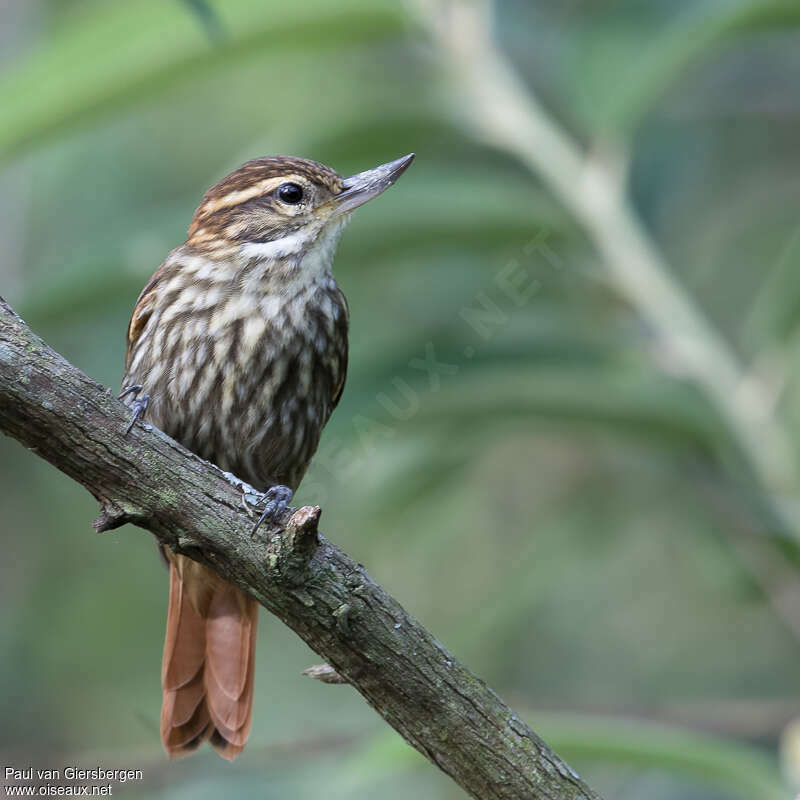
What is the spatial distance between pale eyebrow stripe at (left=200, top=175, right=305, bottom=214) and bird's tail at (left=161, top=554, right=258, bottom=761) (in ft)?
3.20

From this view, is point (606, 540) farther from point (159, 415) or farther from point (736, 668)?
point (159, 415)

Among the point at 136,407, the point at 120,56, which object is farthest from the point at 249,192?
the point at 136,407

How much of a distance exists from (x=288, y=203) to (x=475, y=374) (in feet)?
2.37

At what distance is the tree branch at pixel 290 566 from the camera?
7.32 feet

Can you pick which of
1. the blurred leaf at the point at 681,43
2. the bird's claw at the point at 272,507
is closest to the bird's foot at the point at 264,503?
the bird's claw at the point at 272,507

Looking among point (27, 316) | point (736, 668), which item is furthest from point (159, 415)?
point (736, 668)

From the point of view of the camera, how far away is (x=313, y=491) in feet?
14.8

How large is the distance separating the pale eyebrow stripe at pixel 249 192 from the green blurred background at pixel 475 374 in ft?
0.89

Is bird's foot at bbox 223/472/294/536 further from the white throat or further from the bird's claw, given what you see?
the white throat

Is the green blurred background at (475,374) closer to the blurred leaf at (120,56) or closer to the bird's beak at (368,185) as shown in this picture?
the blurred leaf at (120,56)

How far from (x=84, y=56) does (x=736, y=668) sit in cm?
401

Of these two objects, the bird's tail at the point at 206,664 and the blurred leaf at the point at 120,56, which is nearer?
the blurred leaf at the point at 120,56

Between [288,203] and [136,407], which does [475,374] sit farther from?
[136,407]

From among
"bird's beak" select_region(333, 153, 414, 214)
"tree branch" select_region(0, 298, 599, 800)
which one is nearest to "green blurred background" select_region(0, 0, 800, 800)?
"bird's beak" select_region(333, 153, 414, 214)
